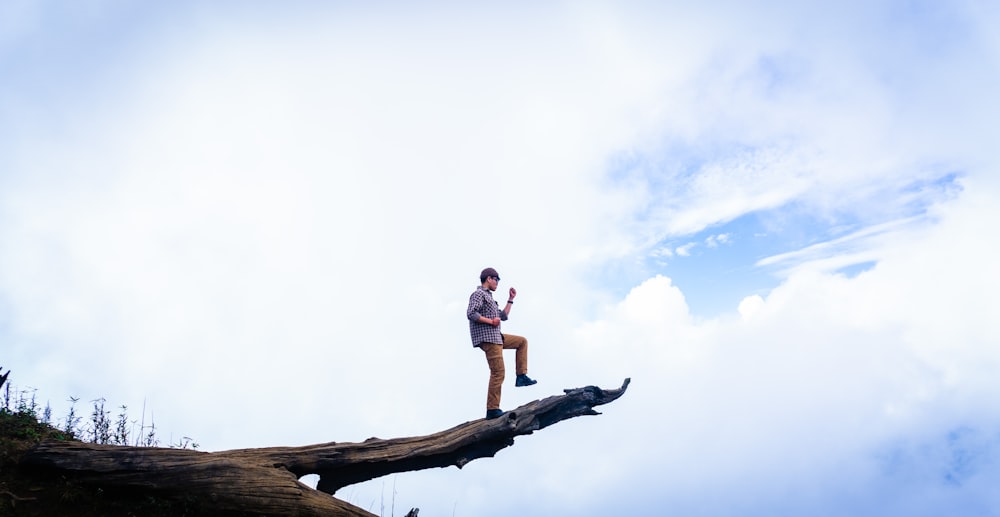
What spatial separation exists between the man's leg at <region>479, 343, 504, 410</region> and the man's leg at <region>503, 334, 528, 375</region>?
480 millimetres

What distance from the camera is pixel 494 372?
1363 centimetres

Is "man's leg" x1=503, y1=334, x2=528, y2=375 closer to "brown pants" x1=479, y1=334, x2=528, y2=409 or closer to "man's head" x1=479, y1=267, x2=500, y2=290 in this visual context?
"brown pants" x1=479, y1=334, x2=528, y2=409

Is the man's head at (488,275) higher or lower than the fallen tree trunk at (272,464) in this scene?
higher

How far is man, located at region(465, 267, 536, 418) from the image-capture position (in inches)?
533

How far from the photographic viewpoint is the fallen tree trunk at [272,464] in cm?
1150

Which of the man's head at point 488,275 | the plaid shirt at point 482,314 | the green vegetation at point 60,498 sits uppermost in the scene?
the man's head at point 488,275

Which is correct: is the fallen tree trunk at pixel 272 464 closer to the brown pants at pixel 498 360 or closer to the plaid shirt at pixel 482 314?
the brown pants at pixel 498 360

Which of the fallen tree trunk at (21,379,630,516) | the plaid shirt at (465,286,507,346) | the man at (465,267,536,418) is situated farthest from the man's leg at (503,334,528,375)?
the fallen tree trunk at (21,379,630,516)

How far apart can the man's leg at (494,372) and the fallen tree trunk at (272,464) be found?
356 mm

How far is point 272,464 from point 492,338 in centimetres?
436

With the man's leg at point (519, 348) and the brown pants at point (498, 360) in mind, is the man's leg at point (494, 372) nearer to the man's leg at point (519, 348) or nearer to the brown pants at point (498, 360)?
the brown pants at point (498, 360)

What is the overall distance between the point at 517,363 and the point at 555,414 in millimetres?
1219

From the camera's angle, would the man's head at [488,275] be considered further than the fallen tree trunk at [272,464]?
Yes

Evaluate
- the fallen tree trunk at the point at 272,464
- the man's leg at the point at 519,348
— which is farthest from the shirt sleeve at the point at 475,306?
the fallen tree trunk at the point at 272,464
